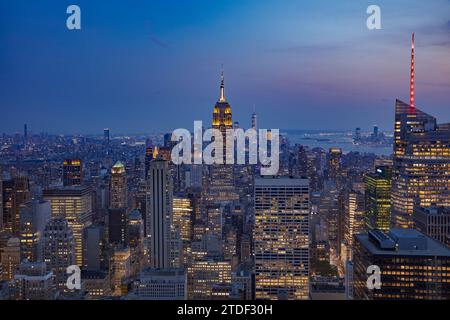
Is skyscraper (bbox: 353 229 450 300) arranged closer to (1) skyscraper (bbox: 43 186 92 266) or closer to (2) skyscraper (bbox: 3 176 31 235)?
(1) skyscraper (bbox: 43 186 92 266)

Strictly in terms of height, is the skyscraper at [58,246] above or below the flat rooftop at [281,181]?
below

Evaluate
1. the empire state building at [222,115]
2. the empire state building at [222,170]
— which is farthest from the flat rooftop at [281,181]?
the empire state building at [222,115]

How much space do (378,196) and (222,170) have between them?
3821 millimetres

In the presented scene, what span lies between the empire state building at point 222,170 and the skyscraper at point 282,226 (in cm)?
50

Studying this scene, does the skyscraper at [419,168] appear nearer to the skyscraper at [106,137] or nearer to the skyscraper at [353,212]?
the skyscraper at [353,212]

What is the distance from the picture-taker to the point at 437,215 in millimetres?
6926

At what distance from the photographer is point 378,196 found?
29.1 feet

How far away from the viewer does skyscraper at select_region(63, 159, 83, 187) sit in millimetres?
6989

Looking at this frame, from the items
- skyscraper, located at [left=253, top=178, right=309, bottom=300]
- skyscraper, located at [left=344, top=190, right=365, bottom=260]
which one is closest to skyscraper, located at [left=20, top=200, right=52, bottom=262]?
skyscraper, located at [left=253, top=178, right=309, bottom=300]

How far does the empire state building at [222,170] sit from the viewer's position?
17.1 feet
